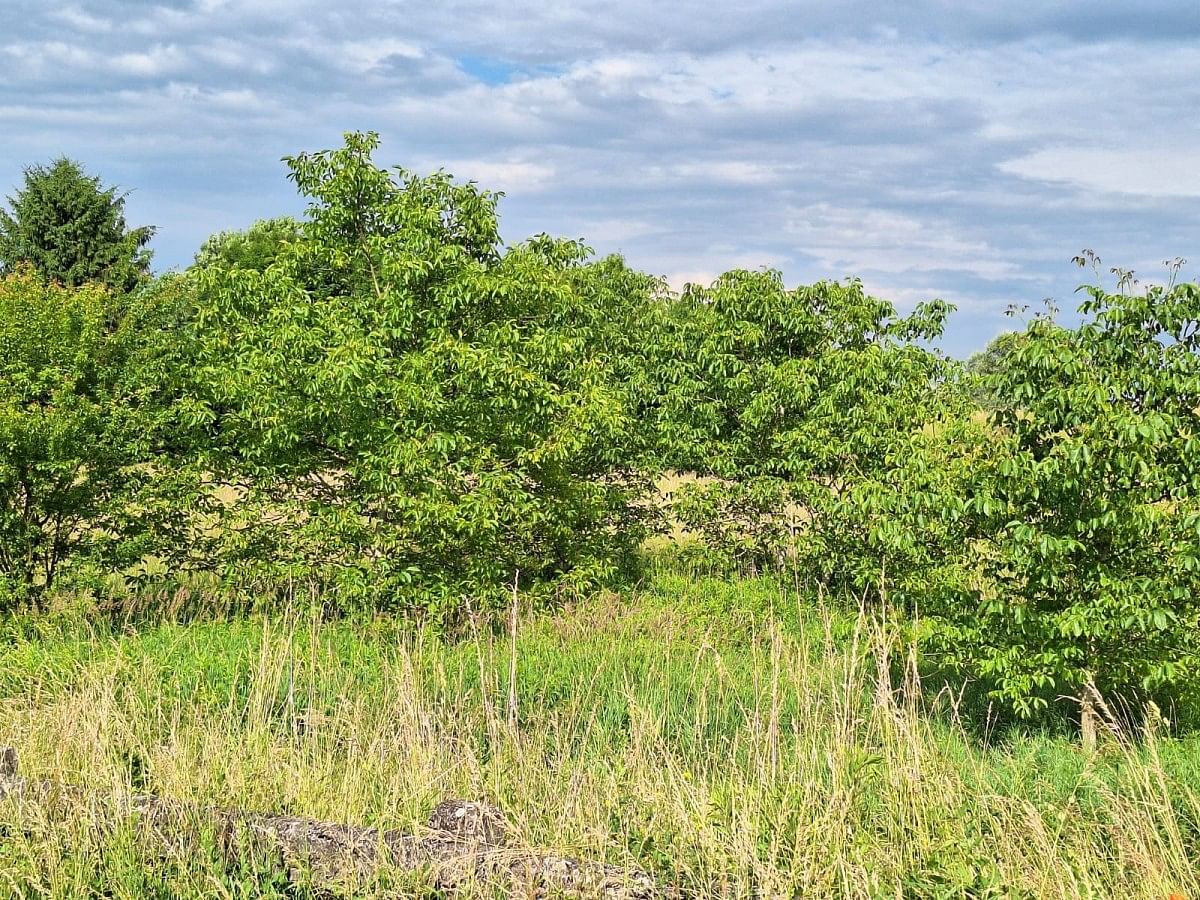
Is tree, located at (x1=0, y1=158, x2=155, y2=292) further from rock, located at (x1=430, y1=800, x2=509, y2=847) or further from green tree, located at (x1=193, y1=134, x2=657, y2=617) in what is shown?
rock, located at (x1=430, y1=800, x2=509, y2=847)

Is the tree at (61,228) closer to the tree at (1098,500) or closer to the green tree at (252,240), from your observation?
the green tree at (252,240)

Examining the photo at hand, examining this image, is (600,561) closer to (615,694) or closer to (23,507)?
(615,694)

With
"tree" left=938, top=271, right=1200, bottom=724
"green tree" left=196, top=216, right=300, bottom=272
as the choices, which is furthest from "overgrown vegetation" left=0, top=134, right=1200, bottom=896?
"green tree" left=196, top=216, right=300, bottom=272

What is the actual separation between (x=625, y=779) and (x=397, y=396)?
590cm

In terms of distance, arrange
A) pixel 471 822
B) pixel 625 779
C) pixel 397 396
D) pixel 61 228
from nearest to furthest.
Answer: pixel 471 822, pixel 625 779, pixel 397 396, pixel 61 228

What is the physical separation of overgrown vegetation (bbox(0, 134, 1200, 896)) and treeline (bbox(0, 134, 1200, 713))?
55 millimetres

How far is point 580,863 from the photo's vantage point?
16.3 ft

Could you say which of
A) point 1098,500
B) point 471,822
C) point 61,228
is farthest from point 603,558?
point 61,228

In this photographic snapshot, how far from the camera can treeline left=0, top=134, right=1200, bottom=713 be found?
810 centimetres

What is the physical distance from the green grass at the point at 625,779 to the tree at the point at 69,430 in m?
2.33

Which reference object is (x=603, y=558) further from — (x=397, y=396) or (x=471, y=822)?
(x=471, y=822)

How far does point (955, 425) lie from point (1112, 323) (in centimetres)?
240

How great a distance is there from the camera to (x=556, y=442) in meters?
11.9

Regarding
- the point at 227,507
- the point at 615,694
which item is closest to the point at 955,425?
the point at 615,694
